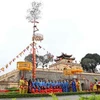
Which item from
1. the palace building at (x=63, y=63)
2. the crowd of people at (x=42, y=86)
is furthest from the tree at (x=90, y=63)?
the crowd of people at (x=42, y=86)

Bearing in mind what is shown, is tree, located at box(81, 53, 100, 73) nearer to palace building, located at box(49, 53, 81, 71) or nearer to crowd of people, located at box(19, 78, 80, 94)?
palace building, located at box(49, 53, 81, 71)

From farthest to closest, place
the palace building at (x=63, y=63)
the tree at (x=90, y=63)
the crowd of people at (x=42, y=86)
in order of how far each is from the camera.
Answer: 1. the tree at (x=90, y=63)
2. the palace building at (x=63, y=63)
3. the crowd of people at (x=42, y=86)

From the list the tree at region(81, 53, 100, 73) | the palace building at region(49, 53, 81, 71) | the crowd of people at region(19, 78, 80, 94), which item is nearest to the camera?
the crowd of people at region(19, 78, 80, 94)

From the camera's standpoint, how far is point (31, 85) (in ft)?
57.7

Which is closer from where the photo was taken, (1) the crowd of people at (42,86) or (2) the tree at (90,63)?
(1) the crowd of people at (42,86)

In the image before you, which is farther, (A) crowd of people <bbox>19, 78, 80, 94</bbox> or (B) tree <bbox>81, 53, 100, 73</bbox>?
(B) tree <bbox>81, 53, 100, 73</bbox>

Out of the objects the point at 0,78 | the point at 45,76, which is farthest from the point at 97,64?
the point at 0,78

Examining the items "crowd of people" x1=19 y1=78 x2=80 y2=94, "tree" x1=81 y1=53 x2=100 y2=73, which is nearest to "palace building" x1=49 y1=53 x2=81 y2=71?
"tree" x1=81 y1=53 x2=100 y2=73

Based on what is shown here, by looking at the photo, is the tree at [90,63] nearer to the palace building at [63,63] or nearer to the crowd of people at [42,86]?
the palace building at [63,63]

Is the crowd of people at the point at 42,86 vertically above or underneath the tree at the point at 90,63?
underneath

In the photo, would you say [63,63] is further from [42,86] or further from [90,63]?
[42,86]

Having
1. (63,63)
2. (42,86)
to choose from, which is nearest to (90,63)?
(63,63)

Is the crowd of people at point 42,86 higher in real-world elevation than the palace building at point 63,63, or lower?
lower

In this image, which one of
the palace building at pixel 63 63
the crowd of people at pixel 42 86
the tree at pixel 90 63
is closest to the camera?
the crowd of people at pixel 42 86
